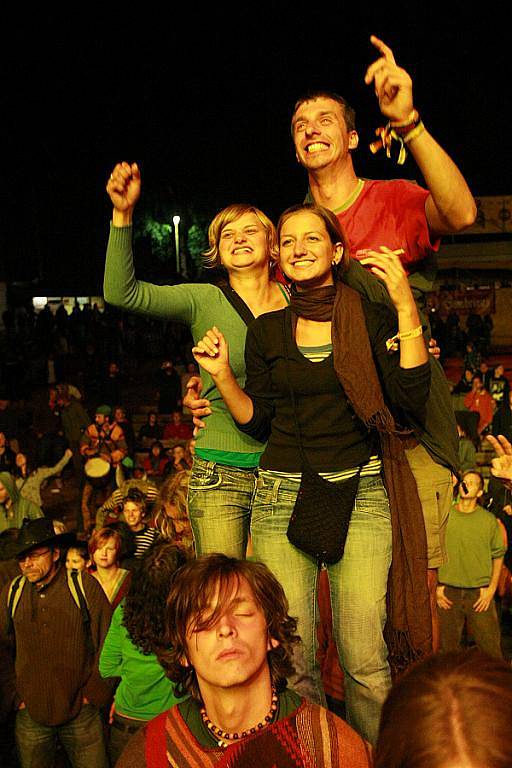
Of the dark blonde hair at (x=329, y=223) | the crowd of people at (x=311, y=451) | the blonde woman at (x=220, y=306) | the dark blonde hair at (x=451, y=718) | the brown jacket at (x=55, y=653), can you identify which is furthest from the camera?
the brown jacket at (x=55, y=653)

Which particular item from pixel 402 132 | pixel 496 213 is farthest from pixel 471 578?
pixel 496 213

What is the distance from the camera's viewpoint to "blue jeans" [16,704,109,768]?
503cm

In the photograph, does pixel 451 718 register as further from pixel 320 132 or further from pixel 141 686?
pixel 141 686

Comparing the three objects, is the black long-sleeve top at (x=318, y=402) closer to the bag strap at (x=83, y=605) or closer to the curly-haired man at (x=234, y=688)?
the curly-haired man at (x=234, y=688)

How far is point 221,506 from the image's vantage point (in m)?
2.93

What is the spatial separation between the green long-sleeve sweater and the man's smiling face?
59 centimetres

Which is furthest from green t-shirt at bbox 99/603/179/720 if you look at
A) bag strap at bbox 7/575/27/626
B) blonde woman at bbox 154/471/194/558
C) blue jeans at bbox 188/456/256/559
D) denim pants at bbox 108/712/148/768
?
blue jeans at bbox 188/456/256/559

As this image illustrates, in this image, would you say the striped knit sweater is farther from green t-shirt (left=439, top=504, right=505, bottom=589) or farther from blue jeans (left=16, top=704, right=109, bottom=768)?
green t-shirt (left=439, top=504, right=505, bottom=589)

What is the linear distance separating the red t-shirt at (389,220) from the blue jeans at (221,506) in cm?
88

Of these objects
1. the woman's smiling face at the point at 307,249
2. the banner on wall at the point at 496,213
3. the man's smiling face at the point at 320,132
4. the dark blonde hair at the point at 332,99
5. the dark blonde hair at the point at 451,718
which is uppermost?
the banner on wall at the point at 496,213

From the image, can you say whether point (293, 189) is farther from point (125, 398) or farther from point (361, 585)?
point (361, 585)

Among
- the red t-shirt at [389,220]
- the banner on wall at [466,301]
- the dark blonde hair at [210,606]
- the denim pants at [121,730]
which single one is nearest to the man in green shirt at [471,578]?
the denim pants at [121,730]

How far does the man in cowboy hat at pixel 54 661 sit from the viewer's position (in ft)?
16.4

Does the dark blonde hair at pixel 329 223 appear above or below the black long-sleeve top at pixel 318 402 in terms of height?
above
